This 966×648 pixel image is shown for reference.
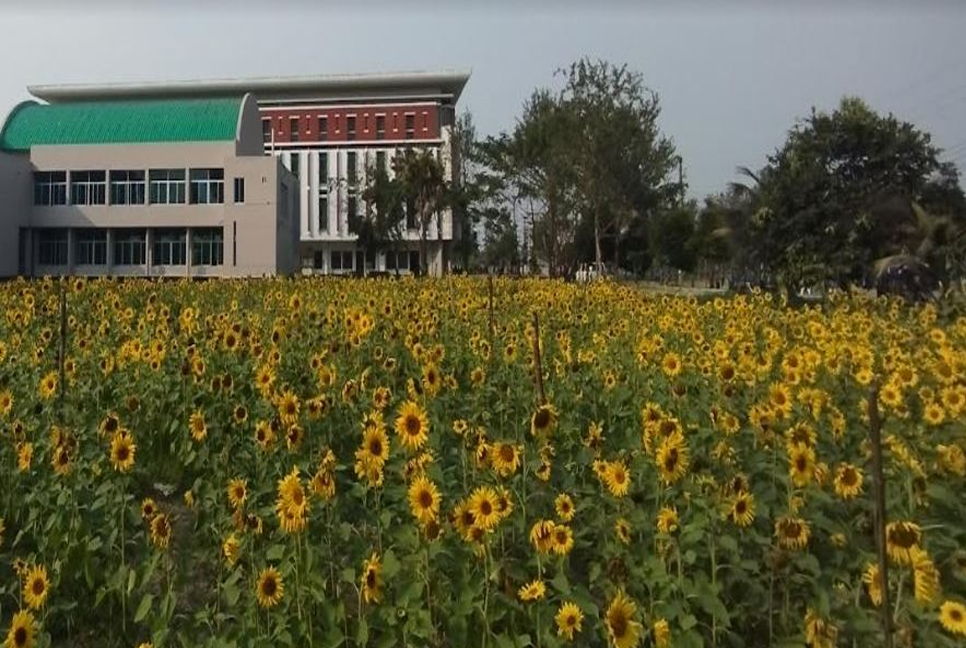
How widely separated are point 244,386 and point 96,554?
1723 mm

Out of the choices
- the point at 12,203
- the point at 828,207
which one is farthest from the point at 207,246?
the point at 828,207

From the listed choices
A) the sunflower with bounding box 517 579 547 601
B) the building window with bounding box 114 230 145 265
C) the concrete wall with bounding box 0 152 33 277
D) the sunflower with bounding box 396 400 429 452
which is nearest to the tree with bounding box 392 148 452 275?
the building window with bounding box 114 230 145 265

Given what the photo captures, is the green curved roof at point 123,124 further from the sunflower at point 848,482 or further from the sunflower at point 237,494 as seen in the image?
the sunflower at point 848,482

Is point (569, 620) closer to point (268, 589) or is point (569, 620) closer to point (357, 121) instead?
point (268, 589)

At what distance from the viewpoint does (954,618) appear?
1942mm

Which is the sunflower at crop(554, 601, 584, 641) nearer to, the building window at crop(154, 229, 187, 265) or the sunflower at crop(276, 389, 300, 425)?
the sunflower at crop(276, 389, 300, 425)

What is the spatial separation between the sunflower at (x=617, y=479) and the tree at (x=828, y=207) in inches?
611

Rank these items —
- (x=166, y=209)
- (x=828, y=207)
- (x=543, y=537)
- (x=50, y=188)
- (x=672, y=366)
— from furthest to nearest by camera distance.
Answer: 1. (x=50, y=188)
2. (x=166, y=209)
3. (x=828, y=207)
4. (x=672, y=366)
5. (x=543, y=537)

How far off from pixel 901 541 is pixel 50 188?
49474mm

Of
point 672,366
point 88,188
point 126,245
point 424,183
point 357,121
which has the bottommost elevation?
point 672,366

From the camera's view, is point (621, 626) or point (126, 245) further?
point (126, 245)

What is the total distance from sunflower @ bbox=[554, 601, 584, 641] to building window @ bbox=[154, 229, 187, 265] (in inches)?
1783

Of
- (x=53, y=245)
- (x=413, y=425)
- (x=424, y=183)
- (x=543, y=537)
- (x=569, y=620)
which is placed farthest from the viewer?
(x=53, y=245)

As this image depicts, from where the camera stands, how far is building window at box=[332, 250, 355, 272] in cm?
6544
